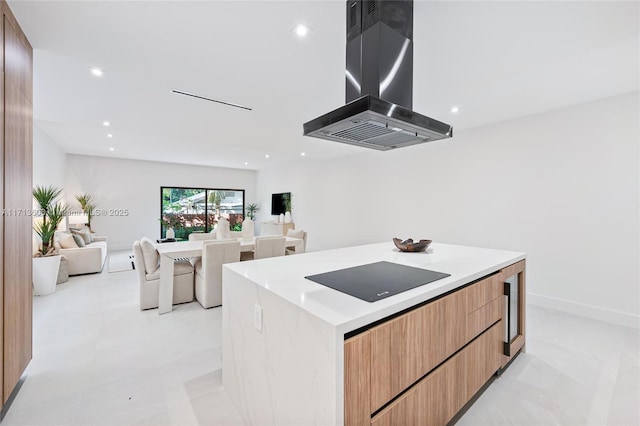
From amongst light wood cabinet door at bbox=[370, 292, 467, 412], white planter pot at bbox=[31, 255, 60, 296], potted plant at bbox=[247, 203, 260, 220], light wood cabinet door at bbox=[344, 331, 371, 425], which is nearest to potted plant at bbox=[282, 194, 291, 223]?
potted plant at bbox=[247, 203, 260, 220]

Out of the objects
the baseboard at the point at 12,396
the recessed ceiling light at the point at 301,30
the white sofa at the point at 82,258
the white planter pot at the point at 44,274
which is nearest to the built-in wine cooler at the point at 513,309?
the recessed ceiling light at the point at 301,30

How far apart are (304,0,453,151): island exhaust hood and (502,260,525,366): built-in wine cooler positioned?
4.22ft

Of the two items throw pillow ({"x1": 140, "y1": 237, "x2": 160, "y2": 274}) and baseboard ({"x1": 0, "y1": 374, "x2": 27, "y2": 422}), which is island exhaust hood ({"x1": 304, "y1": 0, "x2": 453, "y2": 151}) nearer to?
baseboard ({"x1": 0, "y1": 374, "x2": 27, "y2": 422})

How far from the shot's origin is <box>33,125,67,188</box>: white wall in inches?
187

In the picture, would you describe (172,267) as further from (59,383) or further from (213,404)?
(213,404)

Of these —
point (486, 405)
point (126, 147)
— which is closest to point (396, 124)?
point (486, 405)

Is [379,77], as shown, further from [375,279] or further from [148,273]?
[148,273]

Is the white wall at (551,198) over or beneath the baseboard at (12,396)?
over

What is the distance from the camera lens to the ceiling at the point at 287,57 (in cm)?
180

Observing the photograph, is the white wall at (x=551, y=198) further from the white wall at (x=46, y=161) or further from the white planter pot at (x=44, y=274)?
the white wall at (x=46, y=161)

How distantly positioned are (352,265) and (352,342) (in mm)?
990

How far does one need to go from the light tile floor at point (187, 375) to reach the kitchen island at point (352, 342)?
0.65 feet

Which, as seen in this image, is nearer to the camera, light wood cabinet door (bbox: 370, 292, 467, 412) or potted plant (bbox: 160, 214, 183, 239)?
light wood cabinet door (bbox: 370, 292, 467, 412)

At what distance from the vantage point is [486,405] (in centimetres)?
184
